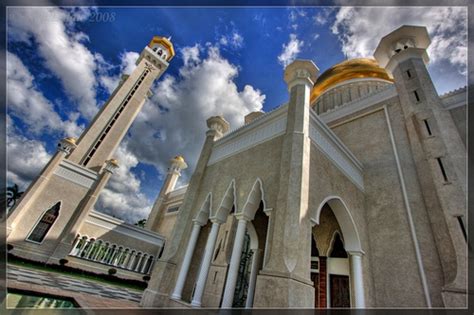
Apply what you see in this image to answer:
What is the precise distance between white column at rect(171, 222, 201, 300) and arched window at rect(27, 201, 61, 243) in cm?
1192

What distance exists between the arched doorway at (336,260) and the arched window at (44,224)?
49.6ft

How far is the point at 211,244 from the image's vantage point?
6570mm

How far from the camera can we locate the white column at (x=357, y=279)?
6191 millimetres

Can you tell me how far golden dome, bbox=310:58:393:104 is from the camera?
47.2 feet

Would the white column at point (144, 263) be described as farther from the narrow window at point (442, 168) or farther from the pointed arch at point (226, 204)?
the narrow window at point (442, 168)

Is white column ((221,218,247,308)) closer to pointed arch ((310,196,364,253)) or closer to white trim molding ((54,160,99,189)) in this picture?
pointed arch ((310,196,364,253))

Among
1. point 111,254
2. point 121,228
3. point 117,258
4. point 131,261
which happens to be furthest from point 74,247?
point 131,261

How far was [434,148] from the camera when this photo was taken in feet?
23.0

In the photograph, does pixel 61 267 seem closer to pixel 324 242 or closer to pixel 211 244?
pixel 211 244

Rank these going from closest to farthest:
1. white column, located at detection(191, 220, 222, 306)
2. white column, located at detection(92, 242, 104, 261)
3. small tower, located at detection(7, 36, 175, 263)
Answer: white column, located at detection(191, 220, 222, 306) → small tower, located at detection(7, 36, 175, 263) → white column, located at detection(92, 242, 104, 261)

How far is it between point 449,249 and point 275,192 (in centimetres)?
484

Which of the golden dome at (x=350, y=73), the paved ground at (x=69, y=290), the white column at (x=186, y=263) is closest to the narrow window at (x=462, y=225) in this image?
the white column at (x=186, y=263)

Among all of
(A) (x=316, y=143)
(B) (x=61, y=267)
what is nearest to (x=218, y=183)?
(A) (x=316, y=143)

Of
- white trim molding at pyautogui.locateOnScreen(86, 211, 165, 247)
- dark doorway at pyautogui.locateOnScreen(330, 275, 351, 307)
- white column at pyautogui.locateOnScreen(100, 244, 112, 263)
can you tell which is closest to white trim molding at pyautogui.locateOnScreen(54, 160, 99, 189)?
white trim molding at pyautogui.locateOnScreen(86, 211, 165, 247)
